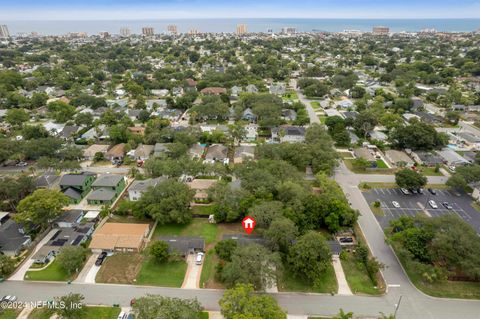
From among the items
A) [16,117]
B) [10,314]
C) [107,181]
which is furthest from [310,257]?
[16,117]

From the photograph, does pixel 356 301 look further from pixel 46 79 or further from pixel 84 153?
pixel 46 79

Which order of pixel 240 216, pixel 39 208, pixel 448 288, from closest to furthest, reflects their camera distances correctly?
pixel 448 288
pixel 39 208
pixel 240 216

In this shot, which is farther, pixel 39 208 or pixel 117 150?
pixel 117 150

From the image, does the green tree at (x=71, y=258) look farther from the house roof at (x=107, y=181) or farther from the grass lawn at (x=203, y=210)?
the grass lawn at (x=203, y=210)

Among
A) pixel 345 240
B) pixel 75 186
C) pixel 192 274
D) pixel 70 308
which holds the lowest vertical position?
pixel 192 274

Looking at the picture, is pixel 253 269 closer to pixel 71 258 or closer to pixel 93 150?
pixel 71 258

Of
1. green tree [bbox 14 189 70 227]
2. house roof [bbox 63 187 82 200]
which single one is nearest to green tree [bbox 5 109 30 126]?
house roof [bbox 63 187 82 200]

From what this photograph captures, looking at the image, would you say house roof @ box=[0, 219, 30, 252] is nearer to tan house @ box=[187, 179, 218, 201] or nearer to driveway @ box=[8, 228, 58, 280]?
driveway @ box=[8, 228, 58, 280]
